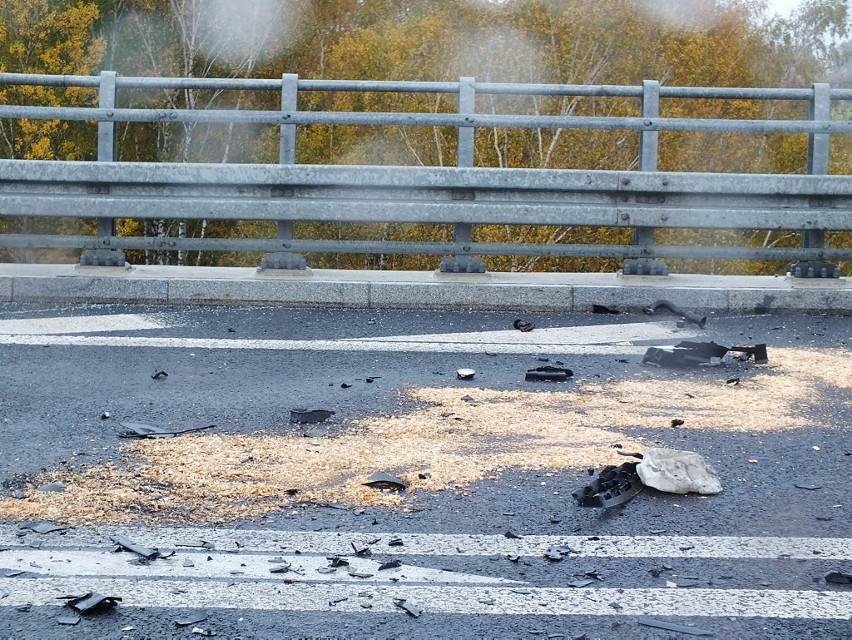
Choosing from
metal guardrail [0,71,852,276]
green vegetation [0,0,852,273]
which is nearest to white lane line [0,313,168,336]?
metal guardrail [0,71,852,276]

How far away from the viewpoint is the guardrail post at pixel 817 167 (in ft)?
30.1

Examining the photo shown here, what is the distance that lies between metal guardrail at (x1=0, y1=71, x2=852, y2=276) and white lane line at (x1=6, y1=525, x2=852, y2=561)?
533 centimetres

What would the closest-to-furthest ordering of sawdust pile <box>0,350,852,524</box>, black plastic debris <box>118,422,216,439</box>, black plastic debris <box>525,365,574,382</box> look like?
sawdust pile <box>0,350,852,524</box>
black plastic debris <box>118,422,216,439</box>
black plastic debris <box>525,365,574,382</box>

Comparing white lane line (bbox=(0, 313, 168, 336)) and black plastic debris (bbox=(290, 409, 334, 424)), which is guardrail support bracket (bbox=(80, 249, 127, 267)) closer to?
white lane line (bbox=(0, 313, 168, 336))

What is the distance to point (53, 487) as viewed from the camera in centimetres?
402

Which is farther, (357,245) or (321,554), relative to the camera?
(357,245)

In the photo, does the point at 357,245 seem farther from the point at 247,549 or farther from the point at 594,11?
the point at 594,11

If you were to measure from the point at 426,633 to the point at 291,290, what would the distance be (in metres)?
6.00

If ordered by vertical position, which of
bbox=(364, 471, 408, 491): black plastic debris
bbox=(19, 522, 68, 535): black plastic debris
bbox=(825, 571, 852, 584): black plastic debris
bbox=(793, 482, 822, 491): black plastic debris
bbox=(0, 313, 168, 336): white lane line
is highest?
bbox=(0, 313, 168, 336): white lane line

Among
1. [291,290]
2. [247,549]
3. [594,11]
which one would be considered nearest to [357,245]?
[291,290]

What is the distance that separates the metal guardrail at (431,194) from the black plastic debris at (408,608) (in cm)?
589

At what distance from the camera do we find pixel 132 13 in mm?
58938

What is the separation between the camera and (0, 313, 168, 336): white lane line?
740 centimetres

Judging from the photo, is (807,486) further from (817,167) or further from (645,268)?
(817,167)
